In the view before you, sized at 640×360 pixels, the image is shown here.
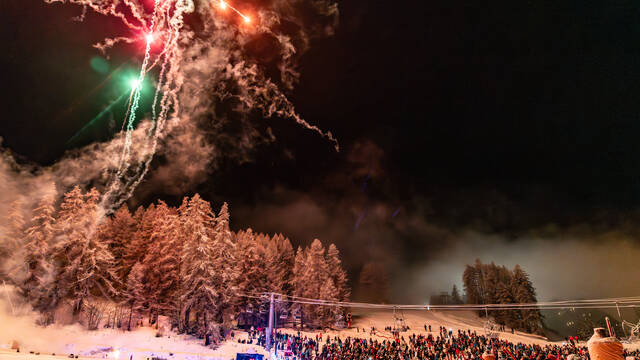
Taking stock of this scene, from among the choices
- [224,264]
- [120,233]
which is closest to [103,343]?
[224,264]

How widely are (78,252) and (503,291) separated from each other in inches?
2731

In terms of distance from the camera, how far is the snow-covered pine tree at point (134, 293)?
35.1 metres

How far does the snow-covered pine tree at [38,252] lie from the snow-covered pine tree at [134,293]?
7.20 m

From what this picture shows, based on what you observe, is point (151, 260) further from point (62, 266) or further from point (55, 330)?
point (55, 330)

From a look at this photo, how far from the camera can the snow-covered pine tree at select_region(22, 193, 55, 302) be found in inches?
1164

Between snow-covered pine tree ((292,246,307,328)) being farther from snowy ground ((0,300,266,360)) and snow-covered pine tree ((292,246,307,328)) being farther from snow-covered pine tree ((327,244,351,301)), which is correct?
snowy ground ((0,300,266,360))

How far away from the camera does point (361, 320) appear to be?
199 ft

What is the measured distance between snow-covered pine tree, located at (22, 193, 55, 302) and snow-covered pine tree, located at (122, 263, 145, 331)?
23.6 ft

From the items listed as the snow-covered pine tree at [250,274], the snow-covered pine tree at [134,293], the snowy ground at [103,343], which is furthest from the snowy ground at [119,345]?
the snow-covered pine tree at [250,274]

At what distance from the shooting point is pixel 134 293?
35.2 metres

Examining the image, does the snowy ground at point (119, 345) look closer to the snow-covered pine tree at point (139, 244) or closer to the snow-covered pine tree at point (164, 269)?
the snow-covered pine tree at point (164, 269)

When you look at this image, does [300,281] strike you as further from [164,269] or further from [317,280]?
[164,269]

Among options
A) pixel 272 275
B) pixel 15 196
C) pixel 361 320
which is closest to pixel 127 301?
pixel 15 196

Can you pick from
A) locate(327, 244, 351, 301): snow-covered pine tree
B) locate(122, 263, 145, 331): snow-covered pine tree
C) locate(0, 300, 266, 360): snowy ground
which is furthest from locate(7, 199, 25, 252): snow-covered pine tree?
locate(327, 244, 351, 301): snow-covered pine tree
